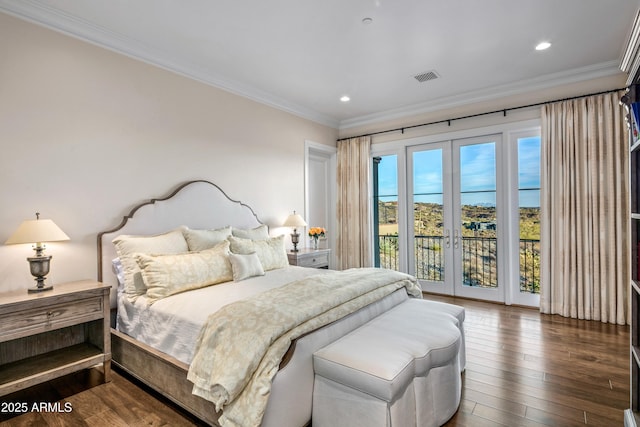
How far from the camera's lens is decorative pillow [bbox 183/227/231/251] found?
10.4 feet

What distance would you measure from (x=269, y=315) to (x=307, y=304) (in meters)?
0.29

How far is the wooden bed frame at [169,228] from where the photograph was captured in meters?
2.09

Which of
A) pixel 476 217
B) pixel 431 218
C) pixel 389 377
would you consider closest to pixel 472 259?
pixel 476 217

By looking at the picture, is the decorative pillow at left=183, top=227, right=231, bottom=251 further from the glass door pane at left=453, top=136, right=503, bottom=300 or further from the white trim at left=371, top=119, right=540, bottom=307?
the white trim at left=371, top=119, right=540, bottom=307

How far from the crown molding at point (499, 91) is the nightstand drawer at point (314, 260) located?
2401 millimetres

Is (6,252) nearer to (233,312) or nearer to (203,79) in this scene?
(233,312)

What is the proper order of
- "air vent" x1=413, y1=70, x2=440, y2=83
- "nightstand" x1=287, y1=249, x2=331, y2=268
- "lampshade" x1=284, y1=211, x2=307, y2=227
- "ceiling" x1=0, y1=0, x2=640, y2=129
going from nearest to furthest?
"ceiling" x1=0, y1=0, x2=640, y2=129 → "air vent" x1=413, y1=70, x2=440, y2=83 → "nightstand" x1=287, y1=249, x2=331, y2=268 → "lampshade" x1=284, y1=211, x2=307, y2=227

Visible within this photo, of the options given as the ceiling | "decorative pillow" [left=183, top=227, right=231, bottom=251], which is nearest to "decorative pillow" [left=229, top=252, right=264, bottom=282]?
"decorative pillow" [left=183, top=227, right=231, bottom=251]

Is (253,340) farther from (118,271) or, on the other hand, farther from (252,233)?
(252,233)

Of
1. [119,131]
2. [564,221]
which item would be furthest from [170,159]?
[564,221]

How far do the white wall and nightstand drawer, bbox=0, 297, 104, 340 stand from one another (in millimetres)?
477

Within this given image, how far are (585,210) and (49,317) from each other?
5.17 metres

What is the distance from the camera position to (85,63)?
2.83 meters

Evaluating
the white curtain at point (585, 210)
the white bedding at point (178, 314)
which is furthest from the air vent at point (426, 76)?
the white bedding at point (178, 314)
